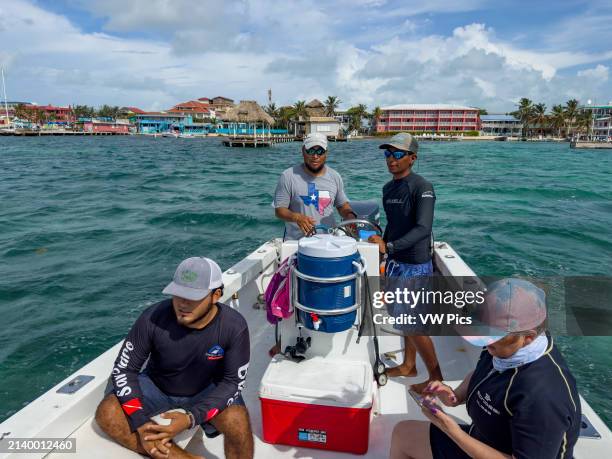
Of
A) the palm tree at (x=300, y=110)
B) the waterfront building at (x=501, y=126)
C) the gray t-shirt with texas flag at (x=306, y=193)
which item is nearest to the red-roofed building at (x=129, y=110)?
the palm tree at (x=300, y=110)

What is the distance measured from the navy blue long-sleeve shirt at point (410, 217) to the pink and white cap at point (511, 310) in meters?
1.22

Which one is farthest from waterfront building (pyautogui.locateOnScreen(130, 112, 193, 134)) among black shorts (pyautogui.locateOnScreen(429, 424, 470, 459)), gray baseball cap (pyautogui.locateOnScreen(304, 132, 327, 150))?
Result: black shorts (pyautogui.locateOnScreen(429, 424, 470, 459))

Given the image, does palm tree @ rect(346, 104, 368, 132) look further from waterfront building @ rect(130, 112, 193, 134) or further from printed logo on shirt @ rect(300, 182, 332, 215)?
printed logo on shirt @ rect(300, 182, 332, 215)

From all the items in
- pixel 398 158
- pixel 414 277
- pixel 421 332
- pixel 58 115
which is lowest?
pixel 421 332

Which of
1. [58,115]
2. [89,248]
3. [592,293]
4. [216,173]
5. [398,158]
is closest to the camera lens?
[398,158]

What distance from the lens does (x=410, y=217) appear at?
111 inches

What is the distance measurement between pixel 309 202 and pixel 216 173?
21812mm

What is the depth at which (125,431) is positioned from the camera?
2.19 m

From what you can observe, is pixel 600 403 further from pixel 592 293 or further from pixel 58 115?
pixel 58 115

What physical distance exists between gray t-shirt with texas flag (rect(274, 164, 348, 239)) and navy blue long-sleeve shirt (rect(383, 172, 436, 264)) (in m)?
0.59

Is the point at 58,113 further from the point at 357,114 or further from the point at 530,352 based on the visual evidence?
the point at 530,352

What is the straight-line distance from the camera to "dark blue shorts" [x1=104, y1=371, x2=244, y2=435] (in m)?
2.25

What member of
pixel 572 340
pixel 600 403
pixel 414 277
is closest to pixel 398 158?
pixel 414 277

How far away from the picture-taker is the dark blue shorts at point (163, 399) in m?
2.25
